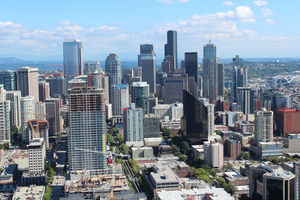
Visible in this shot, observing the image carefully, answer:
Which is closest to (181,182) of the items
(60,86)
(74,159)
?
(74,159)

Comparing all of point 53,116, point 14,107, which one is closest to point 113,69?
Answer: point 14,107

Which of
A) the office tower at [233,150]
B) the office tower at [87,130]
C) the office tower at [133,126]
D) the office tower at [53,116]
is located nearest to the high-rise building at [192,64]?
the office tower at [53,116]

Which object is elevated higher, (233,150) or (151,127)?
(151,127)

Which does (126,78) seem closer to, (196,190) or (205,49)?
(205,49)

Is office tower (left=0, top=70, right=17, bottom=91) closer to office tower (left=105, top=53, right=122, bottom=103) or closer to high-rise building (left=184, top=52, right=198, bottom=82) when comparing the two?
office tower (left=105, top=53, right=122, bottom=103)

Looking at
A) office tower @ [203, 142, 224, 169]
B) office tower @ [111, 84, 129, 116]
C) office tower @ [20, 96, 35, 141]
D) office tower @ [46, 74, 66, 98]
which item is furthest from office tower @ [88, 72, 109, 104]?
office tower @ [203, 142, 224, 169]

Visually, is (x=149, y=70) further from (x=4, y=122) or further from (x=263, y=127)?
(x=263, y=127)
